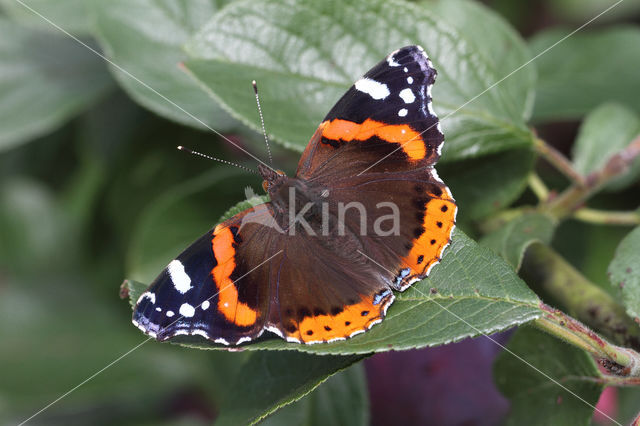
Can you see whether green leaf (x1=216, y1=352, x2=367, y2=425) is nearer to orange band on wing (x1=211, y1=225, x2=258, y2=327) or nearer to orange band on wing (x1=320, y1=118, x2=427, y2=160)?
orange band on wing (x1=211, y1=225, x2=258, y2=327)

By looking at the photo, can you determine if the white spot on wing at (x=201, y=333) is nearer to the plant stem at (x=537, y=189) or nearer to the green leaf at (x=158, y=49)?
the green leaf at (x=158, y=49)

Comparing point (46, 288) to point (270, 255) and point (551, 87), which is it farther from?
point (551, 87)

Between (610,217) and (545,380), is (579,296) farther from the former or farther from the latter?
(610,217)

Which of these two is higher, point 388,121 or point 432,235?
point 388,121

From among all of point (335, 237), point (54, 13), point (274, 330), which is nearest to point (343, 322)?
point (274, 330)

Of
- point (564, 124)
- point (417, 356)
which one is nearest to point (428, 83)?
point (417, 356)

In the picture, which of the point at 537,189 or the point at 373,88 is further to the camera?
the point at 537,189
